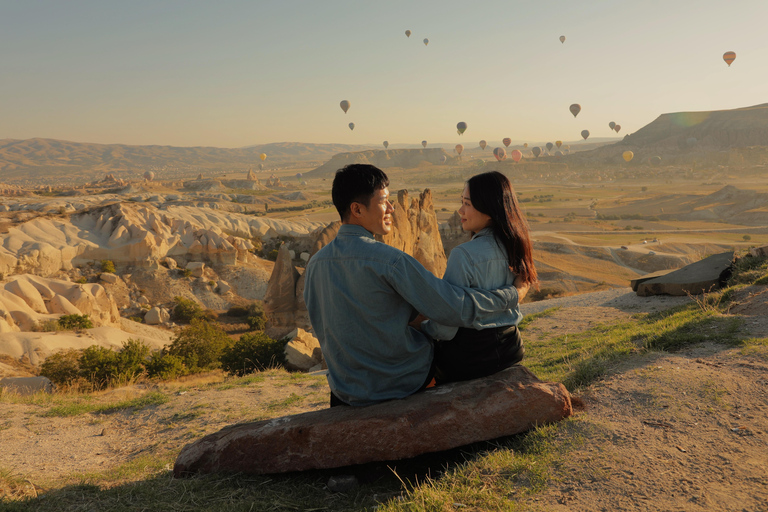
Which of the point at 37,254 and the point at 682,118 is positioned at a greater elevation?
the point at 682,118

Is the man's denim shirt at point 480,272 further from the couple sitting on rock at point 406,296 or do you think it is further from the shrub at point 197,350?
the shrub at point 197,350

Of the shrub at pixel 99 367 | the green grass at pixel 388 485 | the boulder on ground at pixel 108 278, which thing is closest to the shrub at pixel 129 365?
the shrub at pixel 99 367

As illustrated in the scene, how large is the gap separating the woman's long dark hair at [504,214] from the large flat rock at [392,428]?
895 mm

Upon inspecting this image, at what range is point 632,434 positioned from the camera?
3.37 m

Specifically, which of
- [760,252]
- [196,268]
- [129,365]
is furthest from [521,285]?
[196,268]

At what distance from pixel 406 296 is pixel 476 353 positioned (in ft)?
2.91

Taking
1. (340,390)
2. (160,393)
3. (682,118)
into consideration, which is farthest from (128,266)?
(682,118)

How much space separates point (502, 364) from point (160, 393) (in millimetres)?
6837

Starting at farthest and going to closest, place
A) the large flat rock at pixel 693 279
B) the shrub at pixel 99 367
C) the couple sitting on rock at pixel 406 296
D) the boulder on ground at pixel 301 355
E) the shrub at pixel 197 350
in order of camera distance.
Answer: the shrub at pixel 197 350 → the boulder on ground at pixel 301 355 → the shrub at pixel 99 367 → the large flat rock at pixel 693 279 → the couple sitting on rock at pixel 406 296

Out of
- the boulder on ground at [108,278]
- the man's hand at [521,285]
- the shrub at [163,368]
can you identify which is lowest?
the boulder on ground at [108,278]

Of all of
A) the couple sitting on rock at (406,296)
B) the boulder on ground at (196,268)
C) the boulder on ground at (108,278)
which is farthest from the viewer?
the boulder on ground at (196,268)

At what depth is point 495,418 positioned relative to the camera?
3.32m

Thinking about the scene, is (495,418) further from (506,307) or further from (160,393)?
(160,393)

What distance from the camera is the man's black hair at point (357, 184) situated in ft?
9.77
